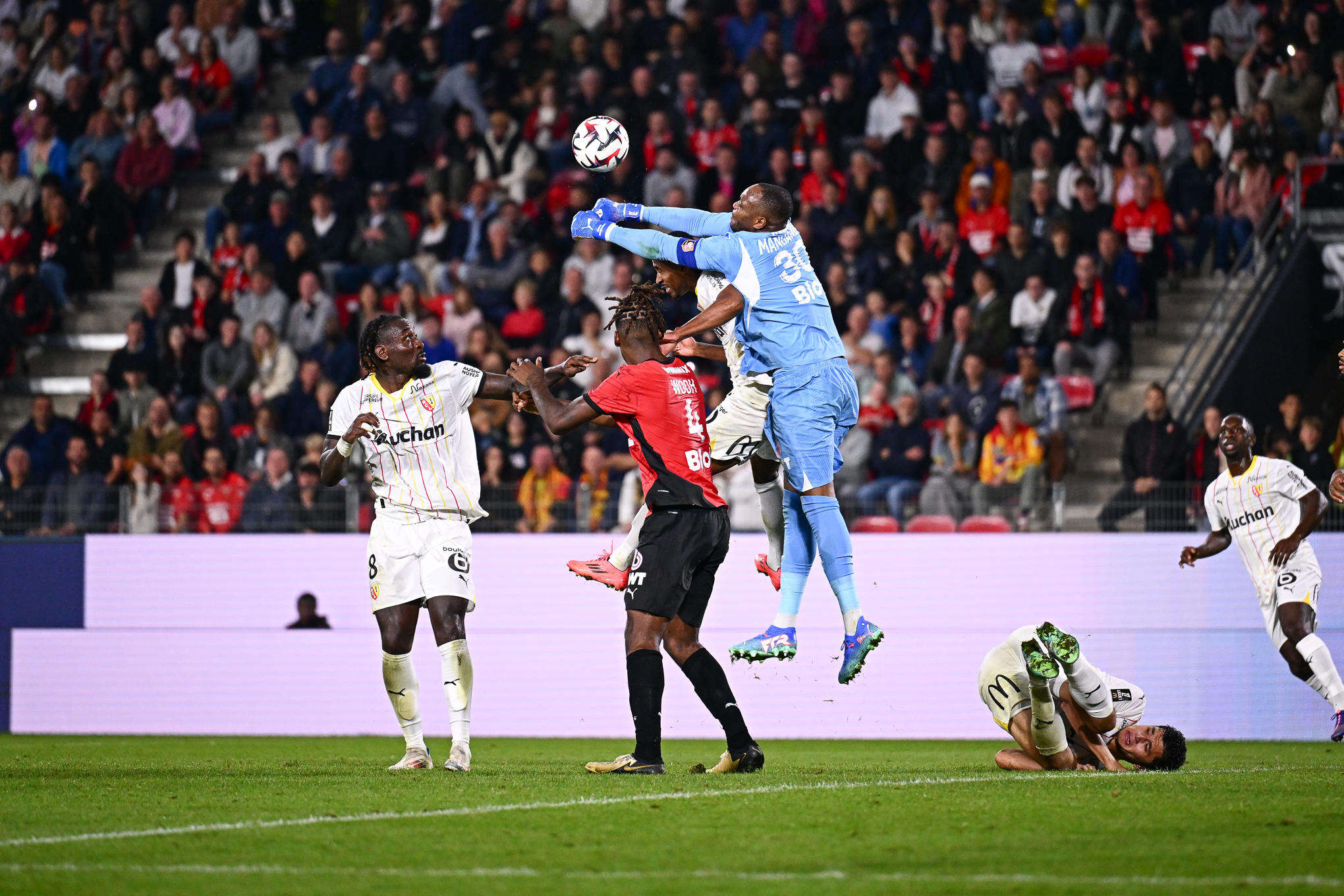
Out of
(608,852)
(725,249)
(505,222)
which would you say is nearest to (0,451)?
(505,222)

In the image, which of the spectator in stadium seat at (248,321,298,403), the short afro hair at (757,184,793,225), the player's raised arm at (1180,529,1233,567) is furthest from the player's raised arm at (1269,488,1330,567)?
the spectator in stadium seat at (248,321,298,403)

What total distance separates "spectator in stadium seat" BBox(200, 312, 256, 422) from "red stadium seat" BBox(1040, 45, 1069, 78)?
30.1 ft

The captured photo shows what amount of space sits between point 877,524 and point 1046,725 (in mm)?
6602

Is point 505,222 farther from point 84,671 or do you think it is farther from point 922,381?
point 84,671

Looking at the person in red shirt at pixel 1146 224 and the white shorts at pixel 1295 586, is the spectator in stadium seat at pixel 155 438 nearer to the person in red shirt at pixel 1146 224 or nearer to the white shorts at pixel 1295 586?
→ the person in red shirt at pixel 1146 224

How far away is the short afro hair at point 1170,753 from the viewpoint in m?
9.12

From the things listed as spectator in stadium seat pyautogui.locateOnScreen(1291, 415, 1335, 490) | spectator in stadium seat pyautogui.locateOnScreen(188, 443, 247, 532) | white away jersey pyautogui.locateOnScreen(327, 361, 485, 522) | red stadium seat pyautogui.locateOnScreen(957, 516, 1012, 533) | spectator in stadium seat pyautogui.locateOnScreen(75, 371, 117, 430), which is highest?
white away jersey pyautogui.locateOnScreen(327, 361, 485, 522)

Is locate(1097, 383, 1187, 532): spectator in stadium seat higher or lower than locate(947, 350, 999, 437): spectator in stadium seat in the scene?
lower

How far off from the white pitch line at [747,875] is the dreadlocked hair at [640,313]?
144 inches

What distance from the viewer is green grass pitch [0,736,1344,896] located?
18.3ft

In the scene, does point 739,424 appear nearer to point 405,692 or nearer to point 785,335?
point 785,335

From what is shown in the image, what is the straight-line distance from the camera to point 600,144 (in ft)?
32.4

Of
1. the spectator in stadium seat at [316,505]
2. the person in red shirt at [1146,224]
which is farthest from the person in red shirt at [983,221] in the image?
the spectator in stadium seat at [316,505]

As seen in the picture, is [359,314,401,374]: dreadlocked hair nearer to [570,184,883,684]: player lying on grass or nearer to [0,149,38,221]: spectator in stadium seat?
[570,184,883,684]: player lying on grass
